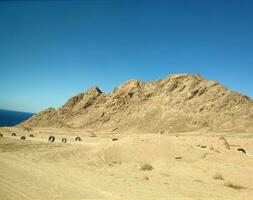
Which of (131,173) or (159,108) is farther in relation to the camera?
(159,108)

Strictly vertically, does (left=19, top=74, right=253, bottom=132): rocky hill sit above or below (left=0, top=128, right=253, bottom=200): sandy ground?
above

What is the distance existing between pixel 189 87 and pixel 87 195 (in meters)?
73.2

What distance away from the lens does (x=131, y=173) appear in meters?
16.7

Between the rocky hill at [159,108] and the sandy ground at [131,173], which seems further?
the rocky hill at [159,108]

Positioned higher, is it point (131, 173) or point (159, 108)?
point (159, 108)

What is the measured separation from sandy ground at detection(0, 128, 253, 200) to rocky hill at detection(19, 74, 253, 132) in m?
44.2

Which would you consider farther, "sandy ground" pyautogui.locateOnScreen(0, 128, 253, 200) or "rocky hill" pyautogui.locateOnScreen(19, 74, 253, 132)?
"rocky hill" pyautogui.locateOnScreen(19, 74, 253, 132)

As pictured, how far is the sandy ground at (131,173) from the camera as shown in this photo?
39.5 feet

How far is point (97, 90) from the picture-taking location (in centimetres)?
10094

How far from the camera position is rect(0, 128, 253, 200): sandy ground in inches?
474

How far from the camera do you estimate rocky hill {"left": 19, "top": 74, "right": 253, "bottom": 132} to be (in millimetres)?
68887

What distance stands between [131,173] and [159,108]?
63257 mm

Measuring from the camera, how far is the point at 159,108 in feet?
260

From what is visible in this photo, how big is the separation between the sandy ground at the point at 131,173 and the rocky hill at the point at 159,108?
145 feet
